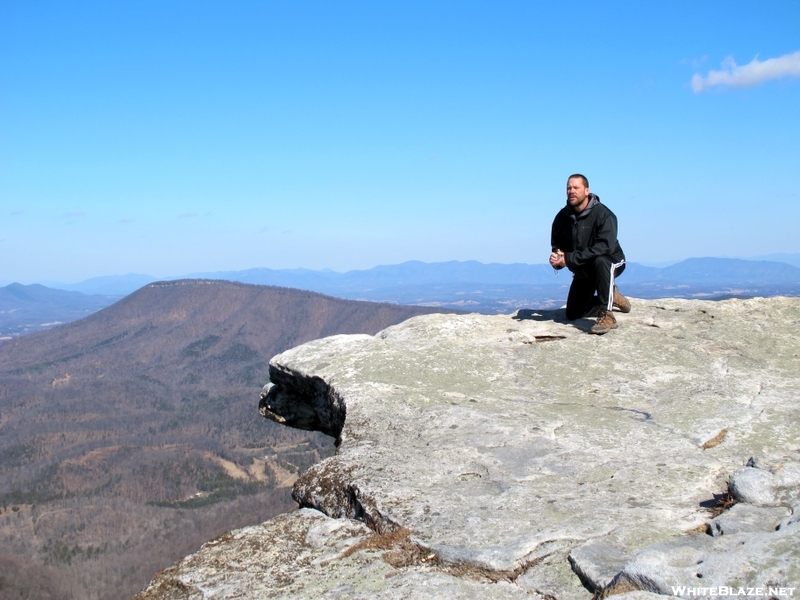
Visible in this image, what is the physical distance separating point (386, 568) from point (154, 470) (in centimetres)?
14625

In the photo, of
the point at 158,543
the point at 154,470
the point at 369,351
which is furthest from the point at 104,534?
the point at 369,351

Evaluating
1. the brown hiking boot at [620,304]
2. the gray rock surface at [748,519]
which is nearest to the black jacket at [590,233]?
the brown hiking boot at [620,304]

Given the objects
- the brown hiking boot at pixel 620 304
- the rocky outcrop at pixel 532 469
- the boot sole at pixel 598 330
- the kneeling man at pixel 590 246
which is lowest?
the rocky outcrop at pixel 532 469

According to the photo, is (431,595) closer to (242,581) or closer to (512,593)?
(512,593)

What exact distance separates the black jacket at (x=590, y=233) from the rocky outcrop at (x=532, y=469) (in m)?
1.30

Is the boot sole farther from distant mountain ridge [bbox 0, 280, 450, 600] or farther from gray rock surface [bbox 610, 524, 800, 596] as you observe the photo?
distant mountain ridge [bbox 0, 280, 450, 600]

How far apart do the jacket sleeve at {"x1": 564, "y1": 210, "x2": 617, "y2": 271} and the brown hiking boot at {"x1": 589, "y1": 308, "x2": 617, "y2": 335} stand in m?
1.01

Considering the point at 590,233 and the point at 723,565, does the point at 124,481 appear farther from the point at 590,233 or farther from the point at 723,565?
the point at 723,565

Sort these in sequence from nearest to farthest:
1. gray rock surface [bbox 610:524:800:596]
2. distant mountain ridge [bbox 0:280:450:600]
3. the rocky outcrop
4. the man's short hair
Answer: gray rock surface [bbox 610:524:800:596] < the rocky outcrop < the man's short hair < distant mountain ridge [bbox 0:280:450:600]

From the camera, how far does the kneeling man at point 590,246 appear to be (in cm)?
1082

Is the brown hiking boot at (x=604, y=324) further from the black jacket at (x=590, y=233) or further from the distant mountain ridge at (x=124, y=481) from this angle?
the distant mountain ridge at (x=124, y=481)

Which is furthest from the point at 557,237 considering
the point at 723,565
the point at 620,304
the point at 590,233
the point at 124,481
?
the point at 124,481

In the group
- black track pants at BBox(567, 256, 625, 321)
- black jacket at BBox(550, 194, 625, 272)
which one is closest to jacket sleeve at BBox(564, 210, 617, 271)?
black jacket at BBox(550, 194, 625, 272)

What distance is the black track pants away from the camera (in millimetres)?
10922
